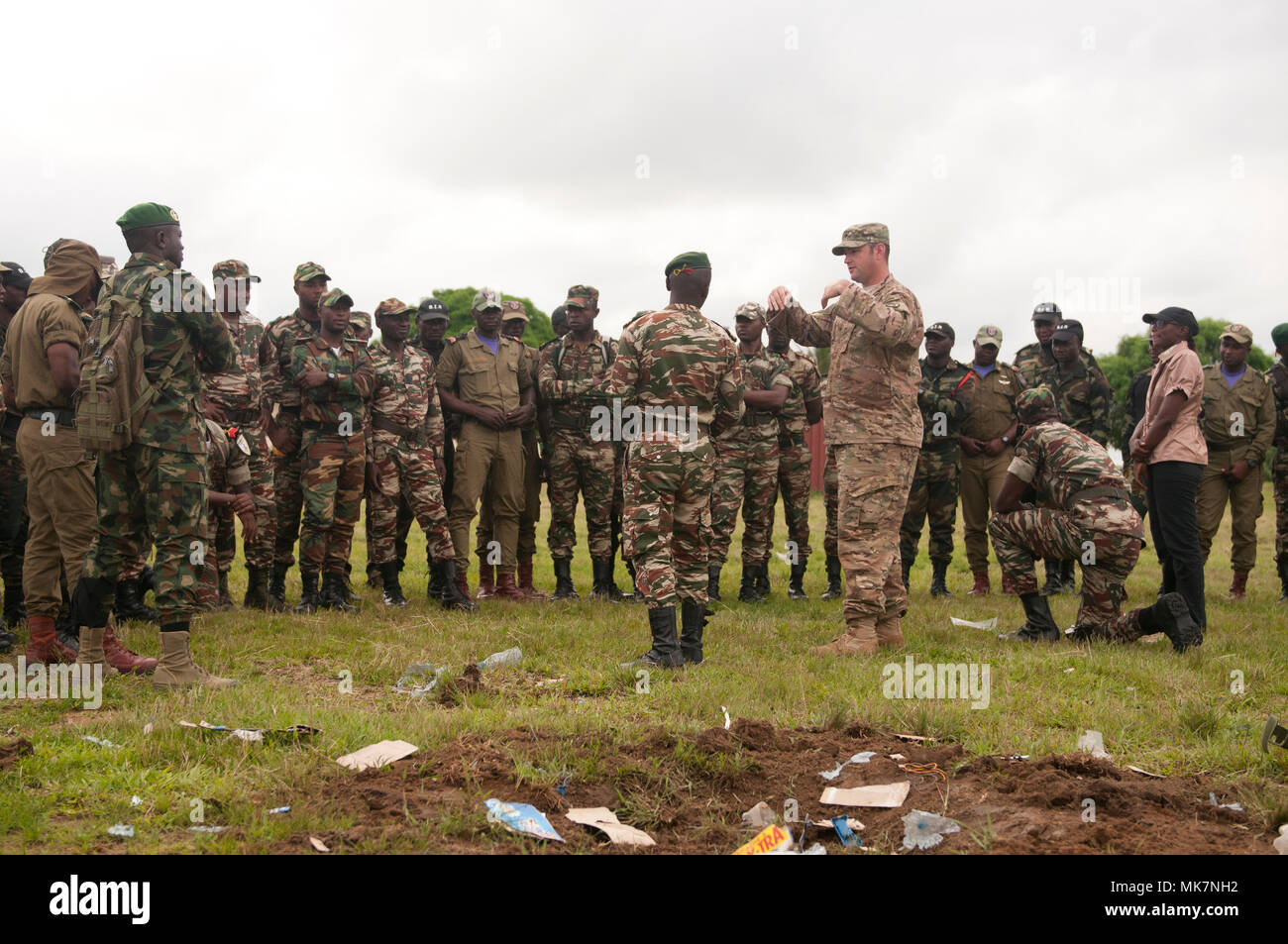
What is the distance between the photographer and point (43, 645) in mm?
6195

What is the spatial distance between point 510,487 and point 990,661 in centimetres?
467

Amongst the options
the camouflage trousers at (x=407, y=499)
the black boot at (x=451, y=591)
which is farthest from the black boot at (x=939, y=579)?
the camouflage trousers at (x=407, y=499)

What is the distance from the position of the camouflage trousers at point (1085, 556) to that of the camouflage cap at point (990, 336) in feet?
10.7

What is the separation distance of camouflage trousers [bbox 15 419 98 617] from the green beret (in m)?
3.89

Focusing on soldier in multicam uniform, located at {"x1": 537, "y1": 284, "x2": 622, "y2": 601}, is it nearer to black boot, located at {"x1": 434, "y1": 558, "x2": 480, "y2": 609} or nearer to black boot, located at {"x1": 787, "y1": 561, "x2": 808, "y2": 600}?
black boot, located at {"x1": 434, "y1": 558, "x2": 480, "y2": 609}

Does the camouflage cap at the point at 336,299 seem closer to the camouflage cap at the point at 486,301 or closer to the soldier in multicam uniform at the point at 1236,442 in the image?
the camouflage cap at the point at 486,301

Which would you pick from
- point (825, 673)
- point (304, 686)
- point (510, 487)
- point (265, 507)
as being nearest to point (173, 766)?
point (304, 686)

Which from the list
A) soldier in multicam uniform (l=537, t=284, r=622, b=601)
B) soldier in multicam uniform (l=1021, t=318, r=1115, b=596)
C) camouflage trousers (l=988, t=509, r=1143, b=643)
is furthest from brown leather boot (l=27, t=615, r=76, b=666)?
soldier in multicam uniform (l=1021, t=318, r=1115, b=596)

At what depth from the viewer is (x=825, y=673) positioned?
6.11 meters

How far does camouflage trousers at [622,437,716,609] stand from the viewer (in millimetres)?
6320

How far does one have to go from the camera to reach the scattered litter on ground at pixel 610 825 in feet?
11.6

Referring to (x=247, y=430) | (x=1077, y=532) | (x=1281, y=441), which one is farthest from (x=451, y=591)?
(x=1281, y=441)

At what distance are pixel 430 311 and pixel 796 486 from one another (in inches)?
162
